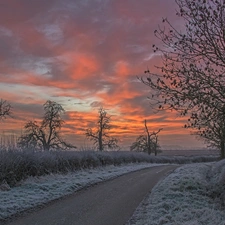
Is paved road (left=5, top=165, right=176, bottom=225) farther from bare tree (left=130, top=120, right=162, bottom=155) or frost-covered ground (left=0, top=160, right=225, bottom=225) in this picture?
bare tree (left=130, top=120, right=162, bottom=155)

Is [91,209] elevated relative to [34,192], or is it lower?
lower

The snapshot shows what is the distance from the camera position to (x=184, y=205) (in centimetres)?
1011

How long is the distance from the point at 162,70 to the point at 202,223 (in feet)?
18.2

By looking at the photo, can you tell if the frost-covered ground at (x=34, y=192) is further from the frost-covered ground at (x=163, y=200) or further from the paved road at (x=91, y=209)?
the paved road at (x=91, y=209)

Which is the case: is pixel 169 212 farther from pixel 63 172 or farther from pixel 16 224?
pixel 63 172

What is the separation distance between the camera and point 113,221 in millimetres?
8062

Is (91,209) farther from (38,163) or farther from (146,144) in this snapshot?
(146,144)

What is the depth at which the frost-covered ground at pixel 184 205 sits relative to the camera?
26.9ft

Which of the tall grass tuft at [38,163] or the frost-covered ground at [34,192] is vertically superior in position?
the tall grass tuft at [38,163]

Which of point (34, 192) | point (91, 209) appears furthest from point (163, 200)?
point (34, 192)

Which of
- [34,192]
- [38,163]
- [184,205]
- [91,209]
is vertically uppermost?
[38,163]

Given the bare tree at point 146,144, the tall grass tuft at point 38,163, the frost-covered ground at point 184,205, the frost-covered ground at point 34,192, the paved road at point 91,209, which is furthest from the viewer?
the bare tree at point 146,144

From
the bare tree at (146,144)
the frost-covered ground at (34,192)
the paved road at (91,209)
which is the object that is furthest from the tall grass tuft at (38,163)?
the bare tree at (146,144)

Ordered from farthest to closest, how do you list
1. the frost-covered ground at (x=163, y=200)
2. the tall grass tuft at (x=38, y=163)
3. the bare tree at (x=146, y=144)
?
1. the bare tree at (x=146, y=144)
2. the tall grass tuft at (x=38, y=163)
3. the frost-covered ground at (x=163, y=200)
